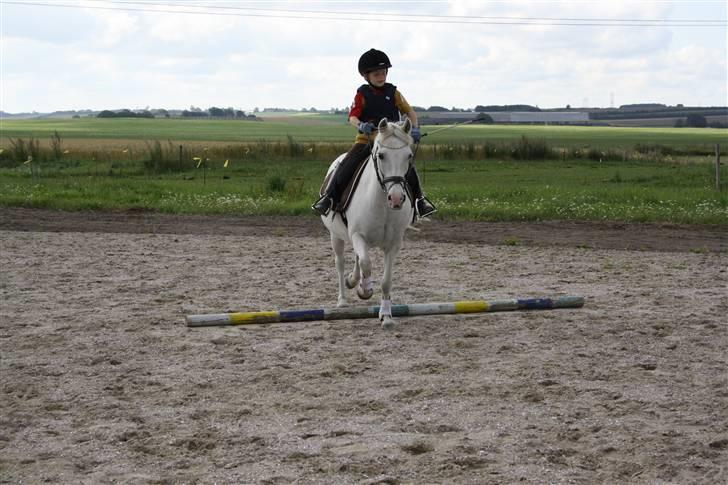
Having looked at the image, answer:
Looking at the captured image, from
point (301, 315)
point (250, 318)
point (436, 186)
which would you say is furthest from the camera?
point (436, 186)

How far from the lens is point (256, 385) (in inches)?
291

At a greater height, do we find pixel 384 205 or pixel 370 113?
pixel 370 113

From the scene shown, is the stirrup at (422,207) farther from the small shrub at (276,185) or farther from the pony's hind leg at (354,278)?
the small shrub at (276,185)

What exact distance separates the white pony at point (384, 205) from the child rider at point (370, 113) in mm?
217

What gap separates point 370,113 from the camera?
9.93m

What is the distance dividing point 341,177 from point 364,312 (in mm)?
1449

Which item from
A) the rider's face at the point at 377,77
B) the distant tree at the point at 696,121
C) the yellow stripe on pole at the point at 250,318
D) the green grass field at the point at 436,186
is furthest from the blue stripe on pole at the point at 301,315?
the distant tree at the point at 696,121

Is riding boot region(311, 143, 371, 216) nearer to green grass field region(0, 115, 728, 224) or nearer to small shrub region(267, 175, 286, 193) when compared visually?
green grass field region(0, 115, 728, 224)

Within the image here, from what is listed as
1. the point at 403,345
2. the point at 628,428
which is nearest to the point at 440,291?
the point at 403,345

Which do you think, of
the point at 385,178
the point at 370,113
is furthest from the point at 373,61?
the point at 385,178

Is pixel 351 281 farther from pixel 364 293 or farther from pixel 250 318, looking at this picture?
pixel 250 318

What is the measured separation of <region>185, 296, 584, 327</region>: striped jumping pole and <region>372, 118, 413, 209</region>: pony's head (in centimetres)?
120

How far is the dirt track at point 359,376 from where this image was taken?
566 centimetres

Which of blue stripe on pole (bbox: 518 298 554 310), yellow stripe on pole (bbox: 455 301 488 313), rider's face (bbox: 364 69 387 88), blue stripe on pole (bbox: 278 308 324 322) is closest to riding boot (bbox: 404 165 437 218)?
rider's face (bbox: 364 69 387 88)
